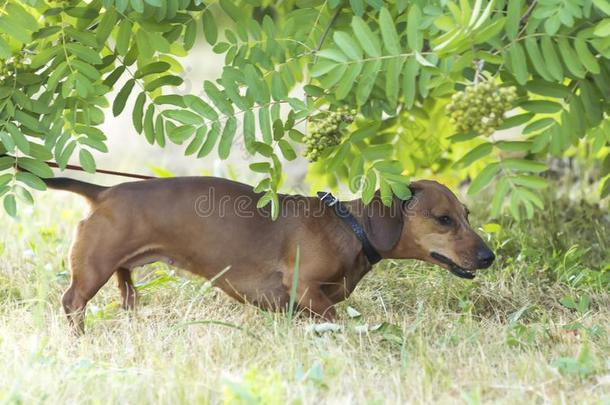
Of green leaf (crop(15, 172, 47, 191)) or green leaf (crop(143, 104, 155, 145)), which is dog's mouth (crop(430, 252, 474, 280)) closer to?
green leaf (crop(143, 104, 155, 145))

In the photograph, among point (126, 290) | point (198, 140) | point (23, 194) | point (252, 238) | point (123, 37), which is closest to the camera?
point (198, 140)

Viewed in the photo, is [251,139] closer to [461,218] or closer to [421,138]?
[461,218]

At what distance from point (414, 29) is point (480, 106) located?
0.46 m

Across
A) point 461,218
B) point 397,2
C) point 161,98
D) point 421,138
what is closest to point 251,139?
point 161,98

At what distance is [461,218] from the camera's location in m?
4.60

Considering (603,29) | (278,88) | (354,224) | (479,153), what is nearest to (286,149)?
(278,88)

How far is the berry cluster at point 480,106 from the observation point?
325cm

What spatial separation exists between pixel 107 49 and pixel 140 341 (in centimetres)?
132

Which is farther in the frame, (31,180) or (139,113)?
(139,113)

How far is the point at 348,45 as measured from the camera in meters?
3.61

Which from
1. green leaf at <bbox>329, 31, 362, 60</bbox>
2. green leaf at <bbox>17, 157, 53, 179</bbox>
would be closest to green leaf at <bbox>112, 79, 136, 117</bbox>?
green leaf at <bbox>17, 157, 53, 179</bbox>

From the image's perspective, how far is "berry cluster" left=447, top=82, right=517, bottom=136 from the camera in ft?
10.7

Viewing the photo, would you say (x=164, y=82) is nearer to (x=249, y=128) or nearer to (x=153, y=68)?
(x=153, y=68)

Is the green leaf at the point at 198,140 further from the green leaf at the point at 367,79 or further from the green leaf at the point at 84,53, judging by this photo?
the green leaf at the point at 367,79
